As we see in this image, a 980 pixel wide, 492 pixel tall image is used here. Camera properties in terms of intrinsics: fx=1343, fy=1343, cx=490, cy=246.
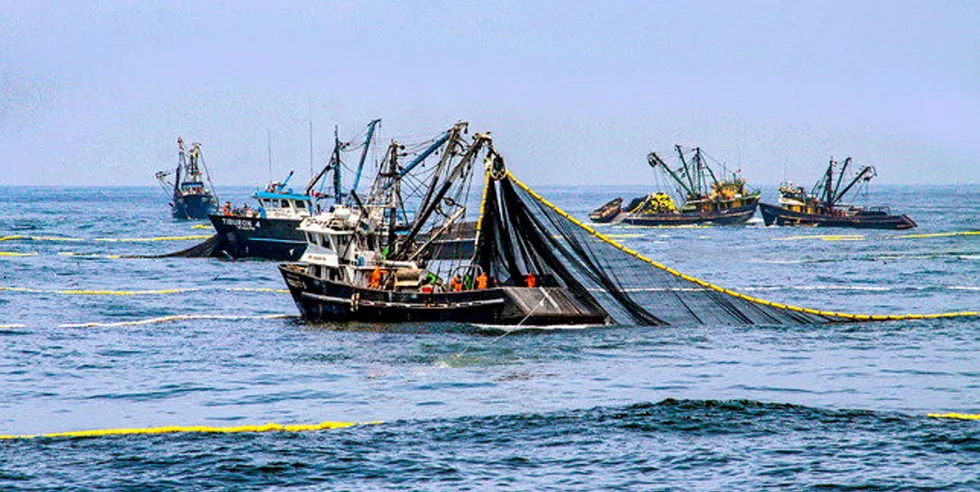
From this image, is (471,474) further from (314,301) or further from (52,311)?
(52,311)

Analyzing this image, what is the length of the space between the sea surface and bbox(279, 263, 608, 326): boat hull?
0.59m

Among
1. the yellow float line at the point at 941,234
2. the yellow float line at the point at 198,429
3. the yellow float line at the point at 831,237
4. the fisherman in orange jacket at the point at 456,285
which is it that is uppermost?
the fisherman in orange jacket at the point at 456,285

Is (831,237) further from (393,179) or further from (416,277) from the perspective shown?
(416,277)

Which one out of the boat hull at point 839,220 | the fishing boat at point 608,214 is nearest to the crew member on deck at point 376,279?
the boat hull at point 839,220

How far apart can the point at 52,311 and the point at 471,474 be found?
37420 millimetres

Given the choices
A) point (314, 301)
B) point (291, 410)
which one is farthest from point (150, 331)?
point (291, 410)

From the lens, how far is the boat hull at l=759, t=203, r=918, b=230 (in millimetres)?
130125

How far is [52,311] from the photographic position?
57.7 m

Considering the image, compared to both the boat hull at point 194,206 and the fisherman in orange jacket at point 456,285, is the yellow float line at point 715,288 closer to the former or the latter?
the fisherman in orange jacket at point 456,285

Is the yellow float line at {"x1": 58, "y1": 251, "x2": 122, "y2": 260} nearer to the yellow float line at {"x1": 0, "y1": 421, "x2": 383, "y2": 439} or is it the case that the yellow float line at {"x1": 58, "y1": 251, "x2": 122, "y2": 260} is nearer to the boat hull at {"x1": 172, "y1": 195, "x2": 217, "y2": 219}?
the boat hull at {"x1": 172, "y1": 195, "x2": 217, "y2": 219}

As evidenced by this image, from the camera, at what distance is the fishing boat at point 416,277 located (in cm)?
4588

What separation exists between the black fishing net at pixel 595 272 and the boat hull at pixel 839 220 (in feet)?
285

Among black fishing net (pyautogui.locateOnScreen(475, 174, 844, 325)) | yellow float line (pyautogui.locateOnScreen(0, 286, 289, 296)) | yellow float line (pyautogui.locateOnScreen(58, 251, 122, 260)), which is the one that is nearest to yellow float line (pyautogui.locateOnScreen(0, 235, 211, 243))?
yellow float line (pyautogui.locateOnScreen(58, 251, 122, 260))

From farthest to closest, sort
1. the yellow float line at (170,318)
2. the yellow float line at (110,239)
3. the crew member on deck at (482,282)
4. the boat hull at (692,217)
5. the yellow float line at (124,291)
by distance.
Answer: the boat hull at (692,217) < the yellow float line at (110,239) < the yellow float line at (124,291) < the yellow float line at (170,318) < the crew member on deck at (482,282)
